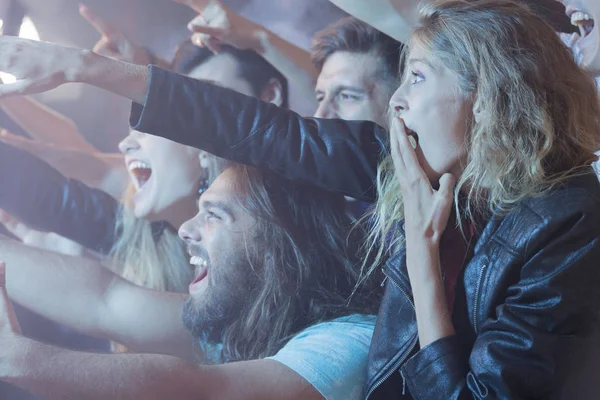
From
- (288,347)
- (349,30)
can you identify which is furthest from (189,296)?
(349,30)

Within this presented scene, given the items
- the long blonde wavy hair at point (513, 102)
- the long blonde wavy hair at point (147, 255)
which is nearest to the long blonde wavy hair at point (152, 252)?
the long blonde wavy hair at point (147, 255)

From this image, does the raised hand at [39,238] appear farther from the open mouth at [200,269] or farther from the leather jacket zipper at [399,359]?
the leather jacket zipper at [399,359]

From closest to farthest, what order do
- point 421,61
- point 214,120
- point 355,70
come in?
point 421,61, point 214,120, point 355,70

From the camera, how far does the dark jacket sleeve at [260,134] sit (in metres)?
1.43

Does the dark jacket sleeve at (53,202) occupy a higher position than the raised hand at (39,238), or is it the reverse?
the dark jacket sleeve at (53,202)

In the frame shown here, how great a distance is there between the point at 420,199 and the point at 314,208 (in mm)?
281

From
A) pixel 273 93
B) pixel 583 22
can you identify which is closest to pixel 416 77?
pixel 273 93

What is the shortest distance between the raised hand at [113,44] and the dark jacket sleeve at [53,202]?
31 centimetres

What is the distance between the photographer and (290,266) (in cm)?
143

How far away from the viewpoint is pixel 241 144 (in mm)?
1441

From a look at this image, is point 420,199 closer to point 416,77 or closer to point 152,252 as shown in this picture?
point 416,77

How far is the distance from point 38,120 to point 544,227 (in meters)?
1.16

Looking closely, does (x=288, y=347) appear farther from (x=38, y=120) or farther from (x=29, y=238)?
(x=38, y=120)

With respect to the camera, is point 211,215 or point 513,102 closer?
point 513,102
